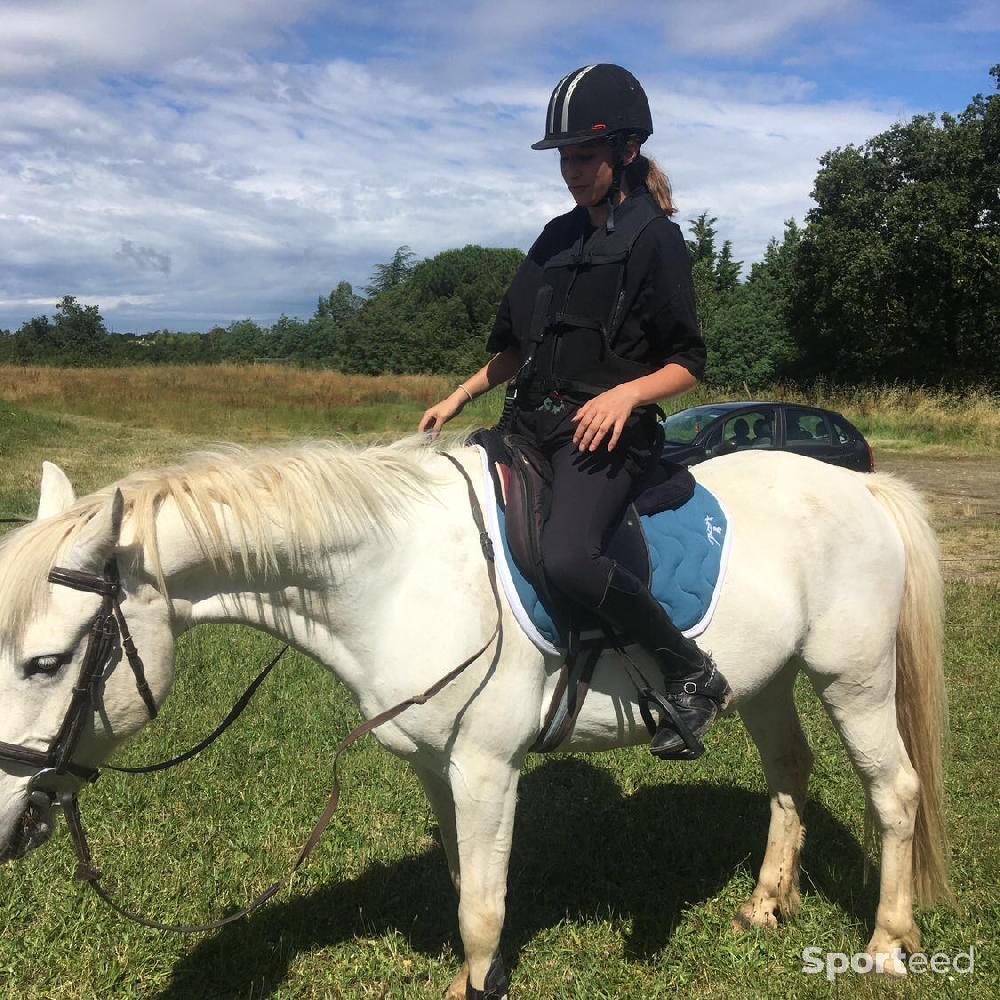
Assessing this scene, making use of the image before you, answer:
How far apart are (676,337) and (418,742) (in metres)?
1.49

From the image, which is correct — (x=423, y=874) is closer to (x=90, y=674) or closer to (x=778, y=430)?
(x=90, y=674)

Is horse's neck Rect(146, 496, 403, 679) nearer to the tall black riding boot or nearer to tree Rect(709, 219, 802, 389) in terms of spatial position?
the tall black riding boot

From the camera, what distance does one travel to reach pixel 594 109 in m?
2.46

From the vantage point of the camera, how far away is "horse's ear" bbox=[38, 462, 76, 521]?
2373mm

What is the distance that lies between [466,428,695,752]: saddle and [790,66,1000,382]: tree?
29.5 metres

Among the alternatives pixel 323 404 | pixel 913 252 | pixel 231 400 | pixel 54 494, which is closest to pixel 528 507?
pixel 54 494

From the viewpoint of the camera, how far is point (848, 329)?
1227 inches

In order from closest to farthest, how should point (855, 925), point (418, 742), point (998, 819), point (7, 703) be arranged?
1. point (7, 703)
2. point (418, 742)
3. point (855, 925)
4. point (998, 819)

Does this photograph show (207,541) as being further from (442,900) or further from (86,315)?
(86,315)

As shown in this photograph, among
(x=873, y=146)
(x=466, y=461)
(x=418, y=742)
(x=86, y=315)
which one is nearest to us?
(x=418, y=742)

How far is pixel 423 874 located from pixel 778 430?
8321 millimetres

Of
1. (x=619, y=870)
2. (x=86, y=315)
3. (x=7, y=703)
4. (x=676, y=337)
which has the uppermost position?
(x=86, y=315)

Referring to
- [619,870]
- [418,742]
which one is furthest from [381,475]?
[619,870]
